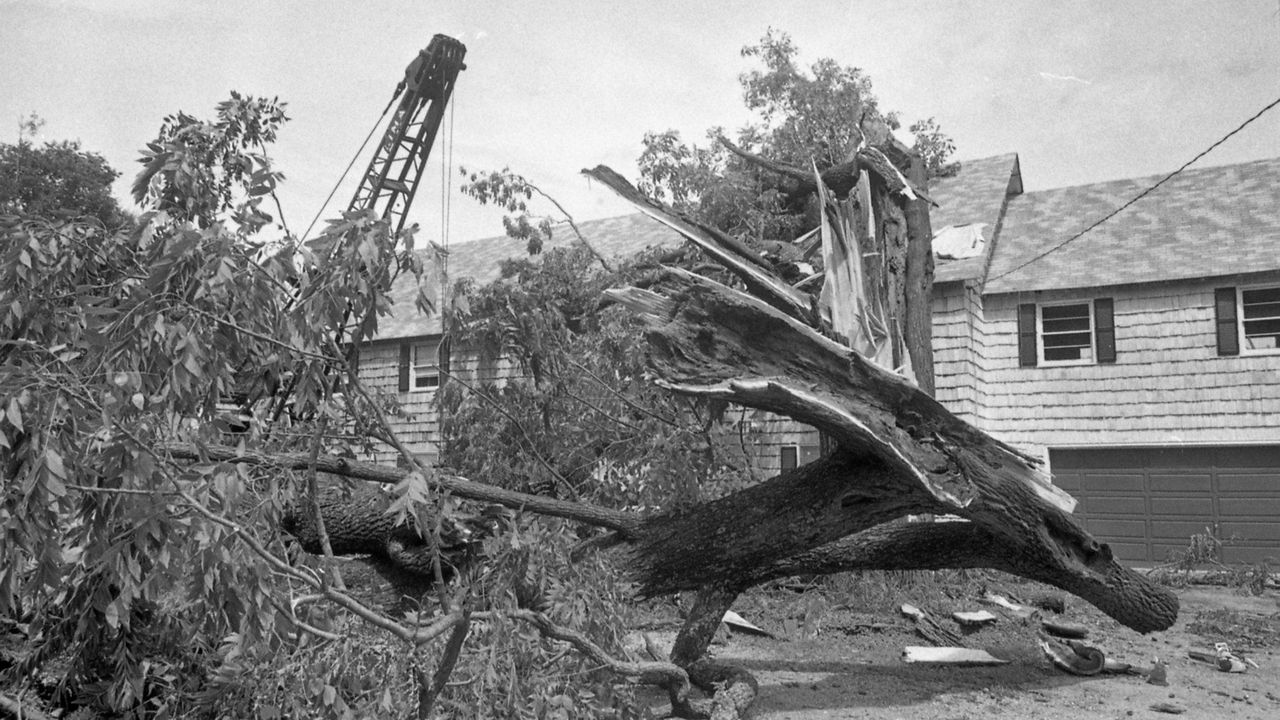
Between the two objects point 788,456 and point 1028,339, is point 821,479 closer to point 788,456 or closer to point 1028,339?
point 788,456

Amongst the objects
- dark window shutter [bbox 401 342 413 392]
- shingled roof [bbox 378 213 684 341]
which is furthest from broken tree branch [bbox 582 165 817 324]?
dark window shutter [bbox 401 342 413 392]

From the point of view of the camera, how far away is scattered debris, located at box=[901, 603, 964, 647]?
304 inches

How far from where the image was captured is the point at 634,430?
7.31 m

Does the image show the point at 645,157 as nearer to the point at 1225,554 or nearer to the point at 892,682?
the point at 892,682

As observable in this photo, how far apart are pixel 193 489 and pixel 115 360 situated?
675mm

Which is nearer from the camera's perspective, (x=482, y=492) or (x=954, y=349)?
(x=482, y=492)

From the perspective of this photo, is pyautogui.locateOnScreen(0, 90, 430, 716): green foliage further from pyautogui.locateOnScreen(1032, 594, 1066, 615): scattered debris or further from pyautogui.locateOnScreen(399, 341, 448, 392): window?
pyautogui.locateOnScreen(399, 341, 448, 392): window

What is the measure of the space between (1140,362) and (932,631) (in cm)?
711

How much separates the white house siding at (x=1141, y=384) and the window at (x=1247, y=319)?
0.12 m

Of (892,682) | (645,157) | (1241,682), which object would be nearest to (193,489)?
(892,682)

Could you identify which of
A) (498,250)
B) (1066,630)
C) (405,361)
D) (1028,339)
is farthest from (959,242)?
(405,361)

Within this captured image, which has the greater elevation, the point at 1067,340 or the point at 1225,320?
the point at 1225,320

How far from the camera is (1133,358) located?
1291cm

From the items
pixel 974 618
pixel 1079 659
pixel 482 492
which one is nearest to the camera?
pixel 482 492
